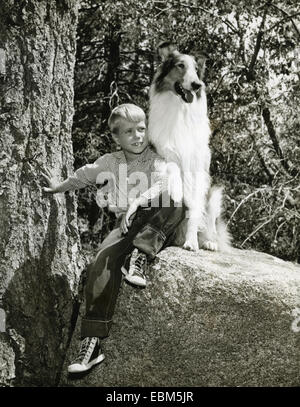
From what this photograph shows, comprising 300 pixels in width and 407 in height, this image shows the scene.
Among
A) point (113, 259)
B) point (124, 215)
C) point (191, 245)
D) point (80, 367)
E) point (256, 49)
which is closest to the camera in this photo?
point (80, 367)

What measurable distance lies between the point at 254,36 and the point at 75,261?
16.4ft

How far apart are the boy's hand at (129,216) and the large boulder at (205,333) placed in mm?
352

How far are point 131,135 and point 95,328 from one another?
1292 millimetres

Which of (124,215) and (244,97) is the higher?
(244,97)

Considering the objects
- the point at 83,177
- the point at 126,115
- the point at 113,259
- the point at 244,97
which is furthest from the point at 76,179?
the point at 244,97

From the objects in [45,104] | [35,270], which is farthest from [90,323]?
[45,104]

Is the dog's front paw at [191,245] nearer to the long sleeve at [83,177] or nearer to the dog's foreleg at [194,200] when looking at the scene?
the dog's foreleg at [194,200]

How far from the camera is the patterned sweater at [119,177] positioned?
365cm

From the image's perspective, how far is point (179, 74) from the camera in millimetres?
4145

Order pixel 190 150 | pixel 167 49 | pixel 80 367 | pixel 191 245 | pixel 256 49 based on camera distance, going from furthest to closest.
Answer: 1. pixel 256 49
2. pixel 167 49
3. pixel 190 150
4. pixel 191 245
5. pixel 80 367

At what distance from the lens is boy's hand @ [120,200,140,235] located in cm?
338

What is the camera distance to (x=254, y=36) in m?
7.52

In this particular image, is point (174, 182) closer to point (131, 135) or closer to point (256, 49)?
point (131, 135)
